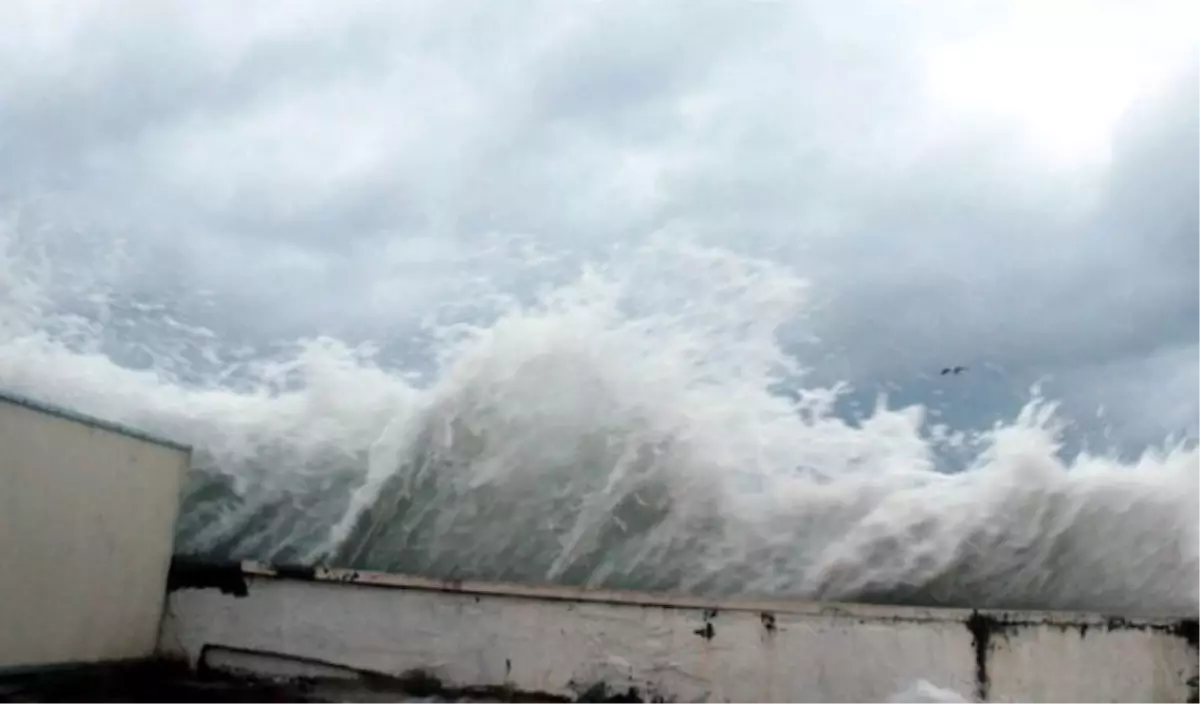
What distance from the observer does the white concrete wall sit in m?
2.96

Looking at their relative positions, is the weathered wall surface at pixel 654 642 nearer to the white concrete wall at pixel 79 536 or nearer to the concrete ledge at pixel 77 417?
the white concrete wall at pixel 79 536

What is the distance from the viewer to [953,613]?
2.86 m

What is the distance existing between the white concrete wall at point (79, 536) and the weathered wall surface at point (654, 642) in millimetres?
181

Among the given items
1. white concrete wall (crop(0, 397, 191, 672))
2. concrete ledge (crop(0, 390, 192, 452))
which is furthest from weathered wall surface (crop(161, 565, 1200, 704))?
concrete ledge (crop(0, 390, 192, 452))

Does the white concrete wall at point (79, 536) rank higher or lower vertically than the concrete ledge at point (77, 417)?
lower

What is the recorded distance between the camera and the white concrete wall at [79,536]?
9.70 ft

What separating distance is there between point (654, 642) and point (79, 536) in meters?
1.80

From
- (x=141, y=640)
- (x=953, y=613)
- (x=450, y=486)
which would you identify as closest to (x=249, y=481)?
(x=450, y=486)

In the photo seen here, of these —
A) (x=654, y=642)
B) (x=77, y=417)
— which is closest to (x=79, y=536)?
(x=77, y=417)

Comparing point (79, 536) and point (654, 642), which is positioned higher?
point (79, 536)

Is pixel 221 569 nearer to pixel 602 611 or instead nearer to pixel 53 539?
pixel 53 539

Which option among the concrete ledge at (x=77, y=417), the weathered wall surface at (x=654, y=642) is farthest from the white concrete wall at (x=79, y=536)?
the weathered wall surface at (x=654, y=642)

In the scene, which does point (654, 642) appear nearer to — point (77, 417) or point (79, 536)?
point (79, 536)

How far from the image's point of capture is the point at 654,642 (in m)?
3.04
